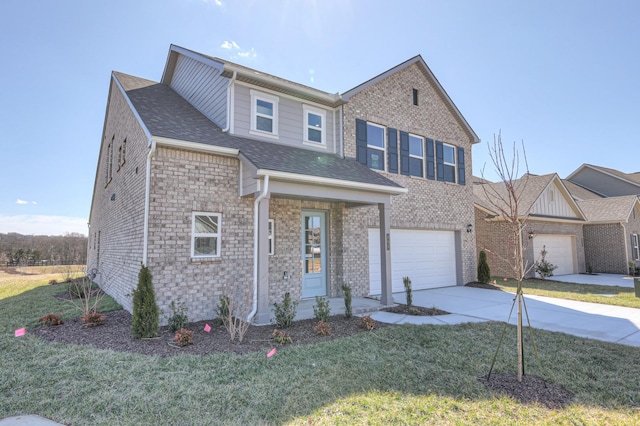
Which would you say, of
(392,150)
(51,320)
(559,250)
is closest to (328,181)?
(392,150)

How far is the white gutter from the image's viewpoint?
7.12 meters

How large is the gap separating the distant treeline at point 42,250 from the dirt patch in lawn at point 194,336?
95.7ft

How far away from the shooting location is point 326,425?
124 inches

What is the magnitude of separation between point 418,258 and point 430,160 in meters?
3.74

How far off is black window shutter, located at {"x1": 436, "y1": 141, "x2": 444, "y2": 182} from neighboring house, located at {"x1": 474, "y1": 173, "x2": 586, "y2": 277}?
333 cm

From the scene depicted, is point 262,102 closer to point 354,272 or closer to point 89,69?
point 354,272

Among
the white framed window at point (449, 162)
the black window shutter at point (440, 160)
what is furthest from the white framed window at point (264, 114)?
the white framed window at point (449, 162)

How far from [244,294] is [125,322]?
8.10ft

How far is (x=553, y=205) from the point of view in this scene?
1788 cm

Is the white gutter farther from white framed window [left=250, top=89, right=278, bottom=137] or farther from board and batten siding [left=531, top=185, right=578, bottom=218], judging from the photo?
board and batten siding [left=531, top=185, right=578, bottom=218]

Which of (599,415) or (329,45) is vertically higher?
(329,45)

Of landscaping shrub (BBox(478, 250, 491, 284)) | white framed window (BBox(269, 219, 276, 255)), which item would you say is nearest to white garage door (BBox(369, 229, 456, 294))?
landscaping shrub (BBox(478, 250, 491, 284))

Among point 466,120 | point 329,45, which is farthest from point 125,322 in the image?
point 466,120

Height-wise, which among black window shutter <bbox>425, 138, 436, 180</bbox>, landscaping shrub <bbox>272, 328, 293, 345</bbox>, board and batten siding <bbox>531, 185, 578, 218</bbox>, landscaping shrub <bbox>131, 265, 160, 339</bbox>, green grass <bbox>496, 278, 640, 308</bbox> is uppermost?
black window shutter <bbox>425, 138, 436, 180</bbox>
